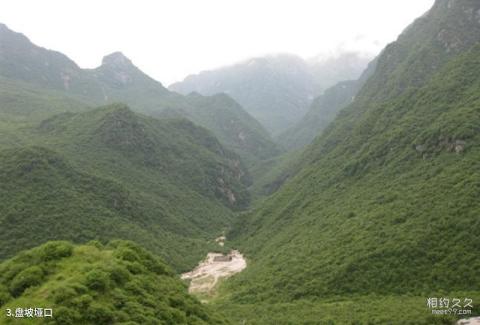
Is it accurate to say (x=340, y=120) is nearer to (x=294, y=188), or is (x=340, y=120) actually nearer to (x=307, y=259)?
(x=294, y=188)

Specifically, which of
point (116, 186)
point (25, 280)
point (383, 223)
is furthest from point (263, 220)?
point (25, 280)

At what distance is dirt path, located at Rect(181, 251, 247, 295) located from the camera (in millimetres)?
83688

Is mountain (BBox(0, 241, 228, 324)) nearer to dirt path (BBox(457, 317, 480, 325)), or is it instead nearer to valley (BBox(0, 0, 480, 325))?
valley (BBox(0, 0, 480, 325))

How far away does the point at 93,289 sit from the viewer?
2823 centimetres

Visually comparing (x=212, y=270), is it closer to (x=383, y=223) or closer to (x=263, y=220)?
(x=263, y=220)

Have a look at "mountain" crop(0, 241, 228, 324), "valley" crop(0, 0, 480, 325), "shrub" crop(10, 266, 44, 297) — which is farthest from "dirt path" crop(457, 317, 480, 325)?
"shrub" crop(10, 266, 44, 297)

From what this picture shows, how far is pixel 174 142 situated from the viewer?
178 metres

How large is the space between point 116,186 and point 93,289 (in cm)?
8788

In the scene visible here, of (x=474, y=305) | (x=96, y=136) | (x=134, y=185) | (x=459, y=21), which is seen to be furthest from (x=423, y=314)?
(x=459, y=21)

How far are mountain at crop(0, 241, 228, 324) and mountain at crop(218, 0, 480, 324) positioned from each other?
24.3m

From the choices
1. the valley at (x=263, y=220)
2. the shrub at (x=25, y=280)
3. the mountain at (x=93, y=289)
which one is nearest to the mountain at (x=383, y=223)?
the valley at (x=263, y=220)

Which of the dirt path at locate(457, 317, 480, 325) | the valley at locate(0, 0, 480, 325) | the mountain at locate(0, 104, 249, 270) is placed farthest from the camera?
the mountain at locate(0, 104, 249, 270)

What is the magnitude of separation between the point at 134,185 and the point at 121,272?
103m

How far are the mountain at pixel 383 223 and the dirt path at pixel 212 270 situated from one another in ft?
13.1
